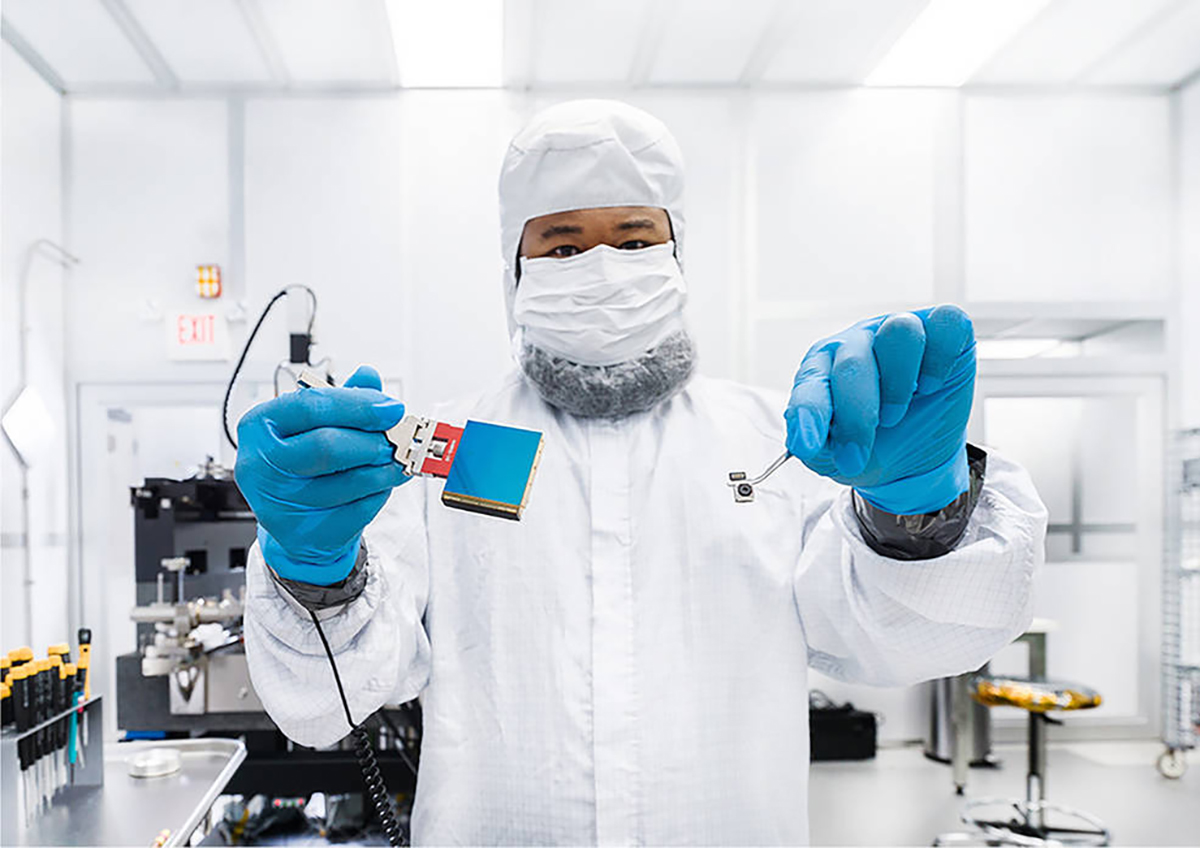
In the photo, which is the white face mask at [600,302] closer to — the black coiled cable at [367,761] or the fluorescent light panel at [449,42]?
the black coiled cable at [367,761]

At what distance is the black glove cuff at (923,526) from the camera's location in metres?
0.94

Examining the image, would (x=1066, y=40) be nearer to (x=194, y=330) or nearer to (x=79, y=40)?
(x=194, y=330)

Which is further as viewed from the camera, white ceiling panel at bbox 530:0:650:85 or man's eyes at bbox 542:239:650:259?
white ceiling panel at bbox 530:0:650:85

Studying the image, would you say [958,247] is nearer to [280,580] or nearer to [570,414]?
[570,414]

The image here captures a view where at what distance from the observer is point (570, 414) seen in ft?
4.09

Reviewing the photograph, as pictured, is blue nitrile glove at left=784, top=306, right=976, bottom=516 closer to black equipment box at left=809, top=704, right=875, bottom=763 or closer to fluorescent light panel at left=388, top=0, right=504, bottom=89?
fluorescent light panel at left=388, top=0, right=504, bottom=89

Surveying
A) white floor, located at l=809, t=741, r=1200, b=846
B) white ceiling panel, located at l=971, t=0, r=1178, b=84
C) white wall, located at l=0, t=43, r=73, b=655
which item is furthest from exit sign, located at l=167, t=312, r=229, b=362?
white ceiling panel, located at l=971, t=0, r=1178, b=84

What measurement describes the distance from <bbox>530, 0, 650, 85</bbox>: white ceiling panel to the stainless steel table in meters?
2.55

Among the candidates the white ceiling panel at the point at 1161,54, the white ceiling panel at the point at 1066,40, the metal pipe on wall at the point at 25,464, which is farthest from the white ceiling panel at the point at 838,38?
the metal pipe on wall at the point at 25,464

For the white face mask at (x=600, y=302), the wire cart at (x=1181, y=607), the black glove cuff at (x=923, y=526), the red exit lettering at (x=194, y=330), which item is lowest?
the wire cart at (x=1181, y=607)

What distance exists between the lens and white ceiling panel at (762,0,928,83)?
122 inches

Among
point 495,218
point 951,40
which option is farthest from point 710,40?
point 495,218

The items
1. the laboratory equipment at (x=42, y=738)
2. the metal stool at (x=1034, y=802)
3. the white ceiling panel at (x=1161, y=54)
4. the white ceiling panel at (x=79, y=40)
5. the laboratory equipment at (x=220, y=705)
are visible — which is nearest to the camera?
the laboratory equipment at (x=42, y=738)

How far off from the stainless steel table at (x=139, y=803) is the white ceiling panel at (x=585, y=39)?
2551 mm
